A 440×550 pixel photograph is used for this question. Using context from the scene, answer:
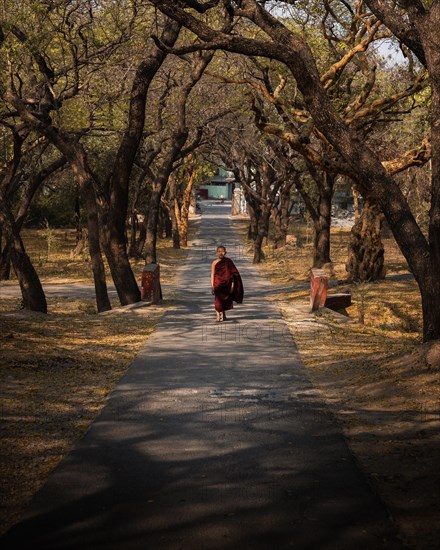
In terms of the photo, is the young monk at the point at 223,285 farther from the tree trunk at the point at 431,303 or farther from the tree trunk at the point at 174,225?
the tree trunk at the point at 174,225

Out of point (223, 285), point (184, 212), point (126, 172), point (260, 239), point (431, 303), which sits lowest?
point (223, 285)

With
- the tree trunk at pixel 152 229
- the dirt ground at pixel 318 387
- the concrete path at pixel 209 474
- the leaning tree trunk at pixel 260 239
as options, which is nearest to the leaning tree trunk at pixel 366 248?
the dirt ground at pixel 318 387

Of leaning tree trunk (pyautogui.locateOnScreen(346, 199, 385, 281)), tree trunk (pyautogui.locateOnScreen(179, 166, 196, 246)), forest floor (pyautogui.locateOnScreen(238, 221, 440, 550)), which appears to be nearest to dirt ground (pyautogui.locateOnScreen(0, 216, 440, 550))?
forest floor (pyautogui.locateOnScreen(238, 221, 440, 550))

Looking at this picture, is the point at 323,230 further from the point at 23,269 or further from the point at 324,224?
the point at 23,269

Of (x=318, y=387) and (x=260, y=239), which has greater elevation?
(x=260, y=239)

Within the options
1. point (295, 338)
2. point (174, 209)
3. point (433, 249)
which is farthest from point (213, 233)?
point (433, 249)

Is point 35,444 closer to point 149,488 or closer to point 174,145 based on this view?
point 149,488

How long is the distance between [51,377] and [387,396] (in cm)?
416

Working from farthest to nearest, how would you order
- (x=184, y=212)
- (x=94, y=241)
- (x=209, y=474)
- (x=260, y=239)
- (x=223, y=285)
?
(x=184, y=212), (x=260, y=239), (x=94, y=241), (x=223, y=285), (x=209, y=474)

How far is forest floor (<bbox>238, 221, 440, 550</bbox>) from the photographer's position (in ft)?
21.6

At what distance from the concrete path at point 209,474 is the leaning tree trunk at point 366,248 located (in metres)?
14.5

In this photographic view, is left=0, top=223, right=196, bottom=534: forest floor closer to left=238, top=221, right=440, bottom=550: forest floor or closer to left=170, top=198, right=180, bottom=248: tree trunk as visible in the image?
left=238, top=221, right=440, bottom=550: forest floor

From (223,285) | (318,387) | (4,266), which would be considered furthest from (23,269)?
(4,266)

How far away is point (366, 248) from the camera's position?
2645cm
